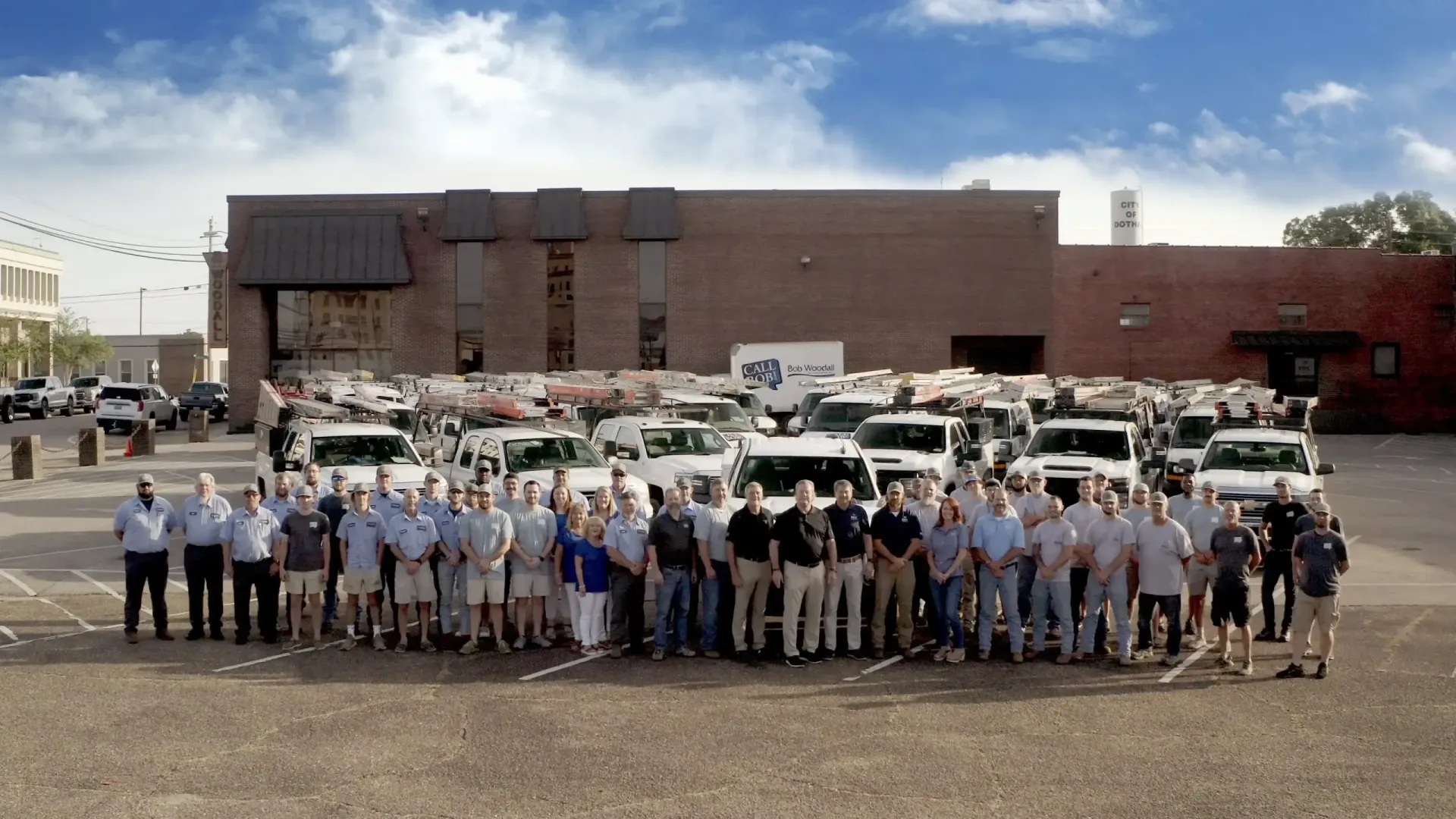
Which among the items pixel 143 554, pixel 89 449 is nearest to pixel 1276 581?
pixel 143 554

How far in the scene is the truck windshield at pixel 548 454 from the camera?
17891 millimetres

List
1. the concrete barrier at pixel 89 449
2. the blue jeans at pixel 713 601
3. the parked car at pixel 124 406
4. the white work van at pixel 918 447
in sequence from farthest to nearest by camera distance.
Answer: the parked car at pixel 124 406
the concrete barrier at pixel 89 449
the white work van at pixel 918 447
the blue jeans at pixel 713 601

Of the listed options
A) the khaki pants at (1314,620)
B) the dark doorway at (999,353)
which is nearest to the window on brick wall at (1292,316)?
the dark doorway at (999,353)

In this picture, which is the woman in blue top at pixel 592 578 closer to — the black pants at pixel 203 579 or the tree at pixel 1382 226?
the black pants at pixel 203 579

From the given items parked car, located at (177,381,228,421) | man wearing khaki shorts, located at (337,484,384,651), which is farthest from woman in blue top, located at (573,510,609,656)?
parked car, located at (177,381,228,421)

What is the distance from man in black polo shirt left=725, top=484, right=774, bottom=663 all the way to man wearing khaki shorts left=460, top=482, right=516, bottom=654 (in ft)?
7.07

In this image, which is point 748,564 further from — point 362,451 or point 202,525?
point 362,451

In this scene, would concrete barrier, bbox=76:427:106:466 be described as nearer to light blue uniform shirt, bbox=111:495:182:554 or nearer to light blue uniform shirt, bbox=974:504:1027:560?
light blue uniform shirt, bbox=111:495:182:554

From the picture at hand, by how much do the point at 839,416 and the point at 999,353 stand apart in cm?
2770

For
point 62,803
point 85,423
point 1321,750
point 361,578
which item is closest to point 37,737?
point 62,803

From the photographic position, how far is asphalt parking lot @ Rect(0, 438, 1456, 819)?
7.86 m

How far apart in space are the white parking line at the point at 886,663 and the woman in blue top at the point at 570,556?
2.70m

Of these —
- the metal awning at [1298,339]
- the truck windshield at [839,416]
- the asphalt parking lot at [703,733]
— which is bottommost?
the asphalt parking lot at [703,733]

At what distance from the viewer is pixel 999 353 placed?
5150 cm
